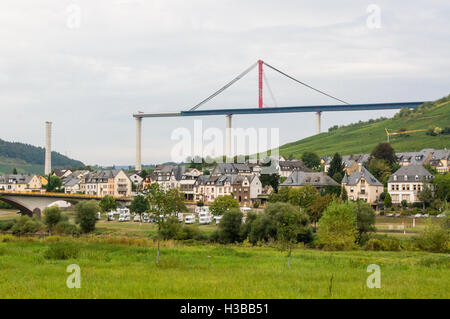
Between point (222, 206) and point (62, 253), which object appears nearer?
point (62, 253)

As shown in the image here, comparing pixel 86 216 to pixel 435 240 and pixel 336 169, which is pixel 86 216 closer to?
pixel 435 240

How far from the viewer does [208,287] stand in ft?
57.5

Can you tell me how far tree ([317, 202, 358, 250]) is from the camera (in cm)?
4636

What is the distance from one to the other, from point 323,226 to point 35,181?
358ft

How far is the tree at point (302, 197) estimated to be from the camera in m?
67.7

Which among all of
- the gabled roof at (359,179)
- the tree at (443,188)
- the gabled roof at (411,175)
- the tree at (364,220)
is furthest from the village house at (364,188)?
the tree at (364,220)

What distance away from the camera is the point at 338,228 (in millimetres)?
47781

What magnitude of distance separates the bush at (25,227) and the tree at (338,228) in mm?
34642

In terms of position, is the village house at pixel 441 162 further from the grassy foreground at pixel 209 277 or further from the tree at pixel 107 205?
the grassy foreground at pixel 209 277

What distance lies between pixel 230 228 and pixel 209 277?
35099 mm

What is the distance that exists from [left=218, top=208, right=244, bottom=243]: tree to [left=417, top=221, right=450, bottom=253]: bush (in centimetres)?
1740

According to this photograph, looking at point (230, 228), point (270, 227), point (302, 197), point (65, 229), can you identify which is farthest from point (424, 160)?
point (65, 229)

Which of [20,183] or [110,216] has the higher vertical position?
[20,183]

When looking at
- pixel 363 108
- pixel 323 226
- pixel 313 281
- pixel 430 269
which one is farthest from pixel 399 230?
pixel 363 108
